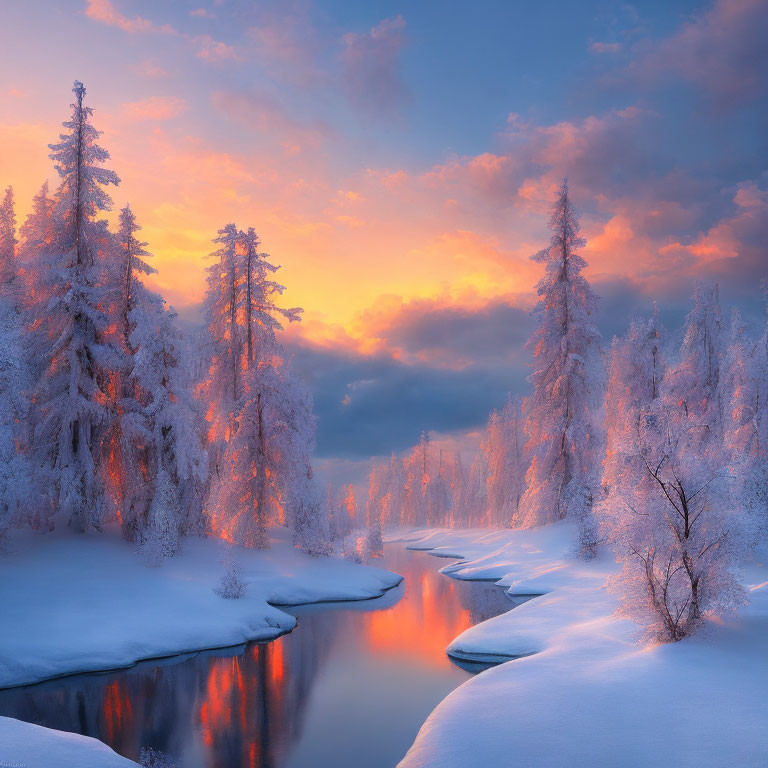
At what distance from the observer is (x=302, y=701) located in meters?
13.5

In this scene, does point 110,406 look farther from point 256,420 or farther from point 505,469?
point 505,469

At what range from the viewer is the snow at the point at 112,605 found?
1490 cm

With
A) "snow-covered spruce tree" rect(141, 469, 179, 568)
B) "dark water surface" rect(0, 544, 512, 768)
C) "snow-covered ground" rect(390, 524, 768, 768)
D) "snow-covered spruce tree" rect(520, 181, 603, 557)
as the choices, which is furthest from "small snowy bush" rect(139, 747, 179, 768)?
"snow-covered spruce tree" rect(520, 181, 603, 557)

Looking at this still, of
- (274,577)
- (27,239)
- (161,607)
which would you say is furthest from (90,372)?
(274,577)

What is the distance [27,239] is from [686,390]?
35.7m

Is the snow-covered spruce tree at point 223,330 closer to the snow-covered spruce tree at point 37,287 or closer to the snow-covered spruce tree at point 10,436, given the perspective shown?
the snow-covered spruce tree at point 37,287

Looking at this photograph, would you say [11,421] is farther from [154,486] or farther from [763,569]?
[763,569]

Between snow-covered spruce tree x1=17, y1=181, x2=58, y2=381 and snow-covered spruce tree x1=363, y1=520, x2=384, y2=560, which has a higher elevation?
snow-covered spruce tree x1=17, y1=181, x2=58, y2=381

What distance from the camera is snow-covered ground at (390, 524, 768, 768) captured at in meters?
8.00

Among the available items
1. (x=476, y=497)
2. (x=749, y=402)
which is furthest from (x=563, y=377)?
(x=476, y=497)

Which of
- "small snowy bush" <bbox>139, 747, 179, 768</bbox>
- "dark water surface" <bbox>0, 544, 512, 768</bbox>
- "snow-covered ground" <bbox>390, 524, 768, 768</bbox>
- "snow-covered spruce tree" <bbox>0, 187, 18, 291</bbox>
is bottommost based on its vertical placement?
"dark water surface" <bbox>0, 544, 512, 768</bbox>

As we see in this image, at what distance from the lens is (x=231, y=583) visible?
20266 mm

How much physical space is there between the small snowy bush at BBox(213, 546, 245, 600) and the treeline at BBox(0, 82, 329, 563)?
278 centimetres

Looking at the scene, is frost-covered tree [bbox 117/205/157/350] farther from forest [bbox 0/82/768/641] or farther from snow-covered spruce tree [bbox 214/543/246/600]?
snow-covered spruce tree [bbox 214/543/246/600]
